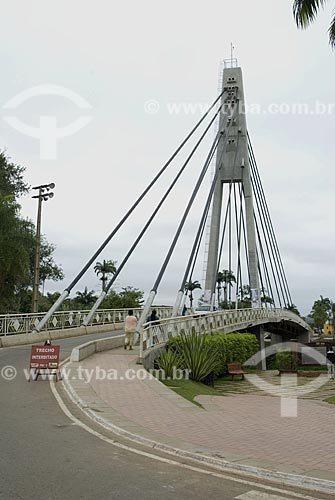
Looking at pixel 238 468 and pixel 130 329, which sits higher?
pixel 130 329

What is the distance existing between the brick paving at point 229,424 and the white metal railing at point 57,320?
982cm

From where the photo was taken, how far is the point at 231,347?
982 inches

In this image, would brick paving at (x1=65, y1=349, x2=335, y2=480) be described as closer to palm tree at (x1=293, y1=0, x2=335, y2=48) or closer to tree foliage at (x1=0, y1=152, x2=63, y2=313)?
palm tree at (x1=293, y1=0, x2=335, y2=48)

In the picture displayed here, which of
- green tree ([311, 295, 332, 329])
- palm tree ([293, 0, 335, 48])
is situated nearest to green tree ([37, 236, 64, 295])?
palm tree ([293, 0, 335, 48])

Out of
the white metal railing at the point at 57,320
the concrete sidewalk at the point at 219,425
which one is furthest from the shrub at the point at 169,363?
the white metal railing at the point at 57,320

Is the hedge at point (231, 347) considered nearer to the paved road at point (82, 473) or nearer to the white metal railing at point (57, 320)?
the white metal railing at point (57, 320)

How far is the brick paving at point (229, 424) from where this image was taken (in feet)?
25.2

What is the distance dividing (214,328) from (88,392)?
1543 cm

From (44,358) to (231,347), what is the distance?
12.2 m

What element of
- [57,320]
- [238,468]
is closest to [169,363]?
[238,468]

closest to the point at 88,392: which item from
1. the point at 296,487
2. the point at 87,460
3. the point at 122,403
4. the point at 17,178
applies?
the point at 122,403

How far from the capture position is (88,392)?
1250 centimetres

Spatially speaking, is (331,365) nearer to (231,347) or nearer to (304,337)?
(231,347)

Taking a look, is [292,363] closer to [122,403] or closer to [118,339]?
[118,339]
